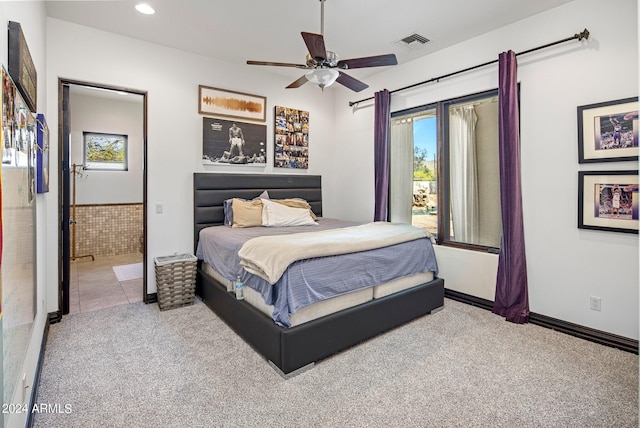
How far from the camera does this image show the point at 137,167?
262 inches

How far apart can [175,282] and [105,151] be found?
4111mm

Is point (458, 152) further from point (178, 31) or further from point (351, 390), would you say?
point (178, 31)

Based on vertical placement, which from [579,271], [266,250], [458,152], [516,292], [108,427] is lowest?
[108,427]

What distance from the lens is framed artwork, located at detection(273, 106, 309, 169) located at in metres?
4.88

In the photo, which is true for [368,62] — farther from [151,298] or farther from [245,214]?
[151,298]

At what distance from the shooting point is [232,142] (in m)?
4.45

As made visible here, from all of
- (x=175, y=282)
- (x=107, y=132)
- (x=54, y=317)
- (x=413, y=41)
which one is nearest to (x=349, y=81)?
(x=413, y=41)

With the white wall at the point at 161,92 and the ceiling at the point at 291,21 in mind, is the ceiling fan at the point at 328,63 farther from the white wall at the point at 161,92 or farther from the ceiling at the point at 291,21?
the white wall at the point at 161,92

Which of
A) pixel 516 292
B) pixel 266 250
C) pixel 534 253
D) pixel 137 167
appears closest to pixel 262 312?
pixel 266 250

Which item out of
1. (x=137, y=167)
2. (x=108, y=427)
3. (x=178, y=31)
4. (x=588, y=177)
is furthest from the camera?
(x=137, y=167)

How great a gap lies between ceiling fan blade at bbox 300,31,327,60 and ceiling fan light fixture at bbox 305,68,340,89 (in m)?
0.12

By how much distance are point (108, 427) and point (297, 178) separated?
373 cm

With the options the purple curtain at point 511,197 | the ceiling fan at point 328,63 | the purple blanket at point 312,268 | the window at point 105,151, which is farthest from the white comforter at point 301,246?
the window at point 105,151

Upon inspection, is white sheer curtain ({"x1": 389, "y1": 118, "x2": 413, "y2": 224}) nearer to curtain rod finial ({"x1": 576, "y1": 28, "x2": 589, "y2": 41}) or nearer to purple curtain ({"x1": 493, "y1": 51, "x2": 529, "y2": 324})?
purple curtain ({"x1": 493, "y1": 51, "x2": 529, "y2": 324})
